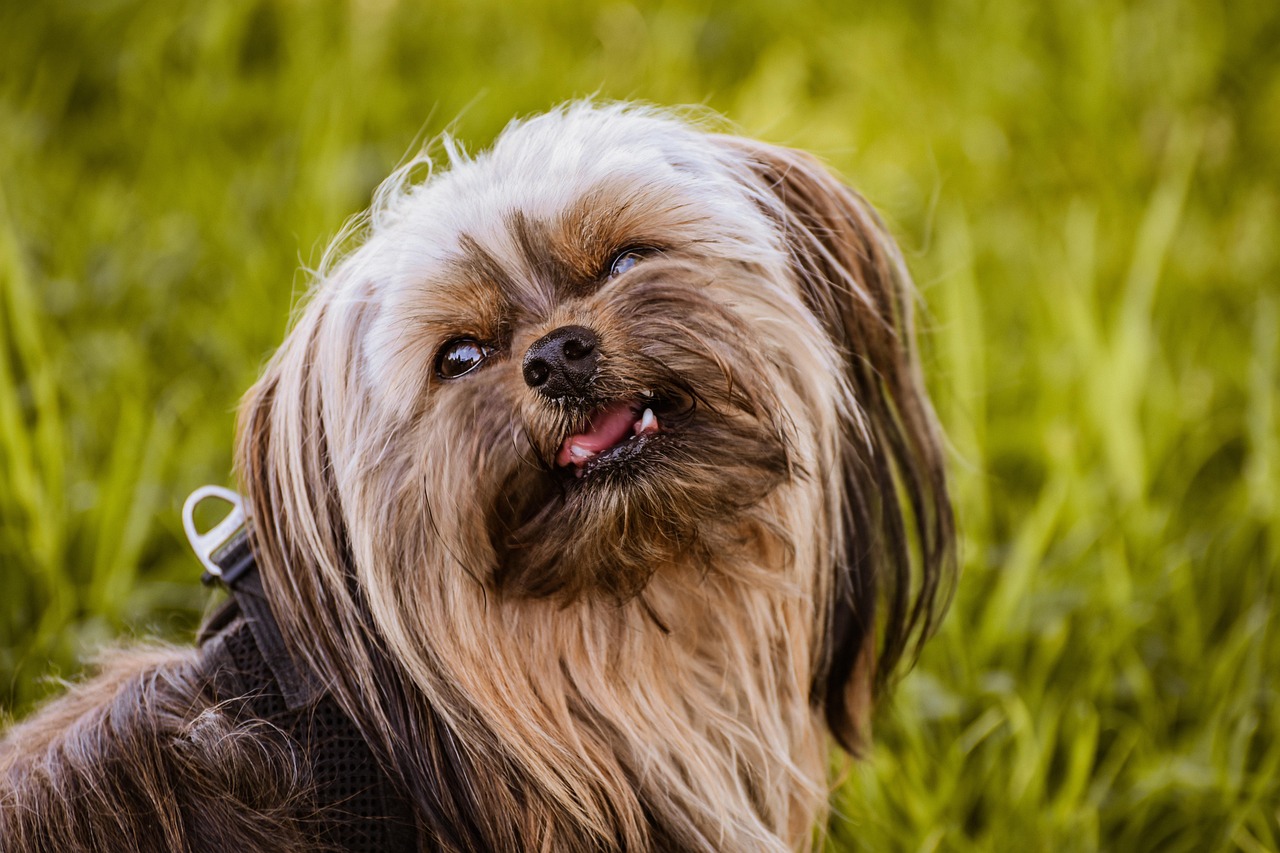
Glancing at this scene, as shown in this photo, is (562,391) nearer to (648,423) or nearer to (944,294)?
(648,423)

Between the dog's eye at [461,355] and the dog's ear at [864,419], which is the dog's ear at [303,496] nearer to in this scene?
the dog's eye at [461,355]

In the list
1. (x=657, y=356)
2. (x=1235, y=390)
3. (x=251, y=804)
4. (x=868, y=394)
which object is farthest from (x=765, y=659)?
(x=1235, y=390)

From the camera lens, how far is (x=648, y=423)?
138 centimetres

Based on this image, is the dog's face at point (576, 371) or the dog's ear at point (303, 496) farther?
the dog's ear at point (303, 496)

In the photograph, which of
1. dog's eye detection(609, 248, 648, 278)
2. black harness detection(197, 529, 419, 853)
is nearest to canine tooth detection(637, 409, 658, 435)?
dog's eye detection(609, 248, 648, 278)

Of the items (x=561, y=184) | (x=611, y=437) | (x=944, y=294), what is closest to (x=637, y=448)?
(x=611, y=437)

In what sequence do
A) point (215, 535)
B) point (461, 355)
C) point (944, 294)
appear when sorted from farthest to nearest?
point (944, 294) → point (215, 535) → point (461, 355)

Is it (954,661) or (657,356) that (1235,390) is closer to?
(954,661)

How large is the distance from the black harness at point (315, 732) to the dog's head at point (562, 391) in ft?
0.20

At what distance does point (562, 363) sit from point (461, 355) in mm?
163

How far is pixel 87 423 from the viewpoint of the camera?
2645 millimetres

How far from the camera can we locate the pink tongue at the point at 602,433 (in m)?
1.35

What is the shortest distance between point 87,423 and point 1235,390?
2536mm

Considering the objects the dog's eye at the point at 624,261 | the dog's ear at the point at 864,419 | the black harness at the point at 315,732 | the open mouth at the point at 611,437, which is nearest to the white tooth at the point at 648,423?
the open mouth at the point at 611,437
